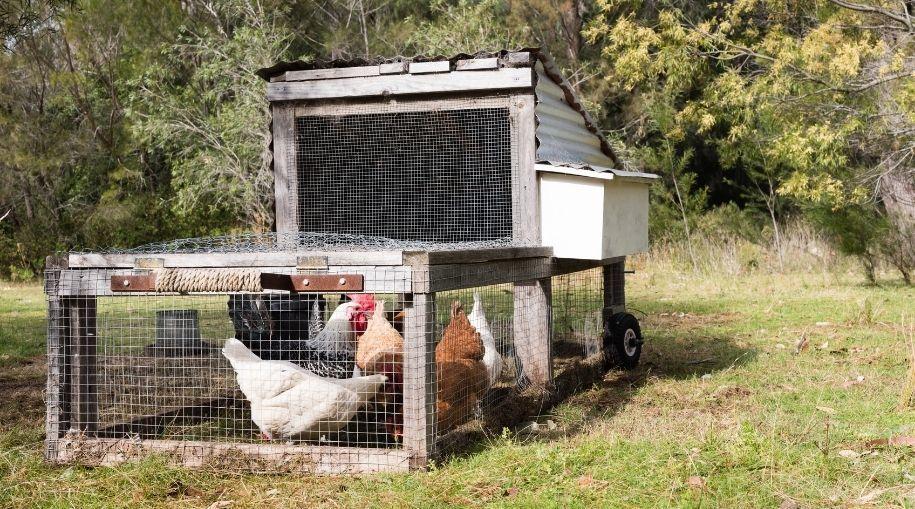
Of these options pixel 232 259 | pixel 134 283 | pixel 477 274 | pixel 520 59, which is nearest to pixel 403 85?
pixel 520 59

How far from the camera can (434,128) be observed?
7371 millimetres

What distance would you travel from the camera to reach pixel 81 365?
4.88 meters

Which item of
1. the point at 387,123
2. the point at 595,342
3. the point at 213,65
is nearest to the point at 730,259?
the point at 595,342

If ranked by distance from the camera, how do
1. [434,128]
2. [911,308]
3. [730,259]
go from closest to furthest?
[434,128]
[911,308]
[730,259]

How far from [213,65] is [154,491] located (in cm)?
1705

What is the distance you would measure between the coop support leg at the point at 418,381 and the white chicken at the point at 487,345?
1227 mm

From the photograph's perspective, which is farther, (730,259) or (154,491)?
(730,259)

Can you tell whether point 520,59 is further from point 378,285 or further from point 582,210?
point 378,285

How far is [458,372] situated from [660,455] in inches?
49.9

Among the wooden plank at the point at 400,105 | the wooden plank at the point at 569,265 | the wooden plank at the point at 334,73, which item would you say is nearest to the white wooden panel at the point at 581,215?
the wooden plank at the point at 569,265

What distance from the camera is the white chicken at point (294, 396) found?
461cm

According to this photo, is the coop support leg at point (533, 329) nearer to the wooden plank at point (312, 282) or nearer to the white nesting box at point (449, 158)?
the white nesting box at point (449, 158)

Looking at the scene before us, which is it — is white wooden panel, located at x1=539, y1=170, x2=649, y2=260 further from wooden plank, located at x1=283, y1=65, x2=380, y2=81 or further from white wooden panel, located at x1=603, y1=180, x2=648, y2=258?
wooden plank, located at x1=283, y1=65, x2=380, y2=81

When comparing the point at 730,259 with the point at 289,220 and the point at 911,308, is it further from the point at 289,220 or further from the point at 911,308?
the point at 289,220
